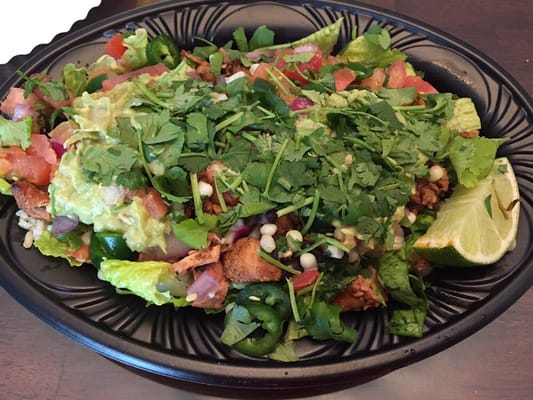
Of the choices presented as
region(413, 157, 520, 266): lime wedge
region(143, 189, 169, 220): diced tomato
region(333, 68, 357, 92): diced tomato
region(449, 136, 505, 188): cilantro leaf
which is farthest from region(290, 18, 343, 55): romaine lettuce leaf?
region(143, 189, 169, 220): diced tomato

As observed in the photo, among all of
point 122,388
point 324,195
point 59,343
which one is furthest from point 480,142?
point 59,343

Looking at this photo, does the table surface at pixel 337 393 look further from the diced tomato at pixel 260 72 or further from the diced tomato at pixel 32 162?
the diced tomato at pixel 260 72

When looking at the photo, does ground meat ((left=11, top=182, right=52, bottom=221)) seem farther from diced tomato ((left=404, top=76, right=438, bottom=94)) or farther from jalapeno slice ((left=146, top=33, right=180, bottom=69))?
diced tomato ((left=404, top=76, right=438, bottom=94))

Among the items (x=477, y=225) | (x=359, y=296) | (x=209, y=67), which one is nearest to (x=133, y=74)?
(x=209, y=67)

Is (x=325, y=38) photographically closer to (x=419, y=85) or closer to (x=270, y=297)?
(x=419, y=85)

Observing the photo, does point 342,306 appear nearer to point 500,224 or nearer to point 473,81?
point 500,224

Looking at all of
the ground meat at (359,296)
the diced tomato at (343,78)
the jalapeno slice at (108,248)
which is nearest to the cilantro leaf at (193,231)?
the jalapeno slice at (108,248)
